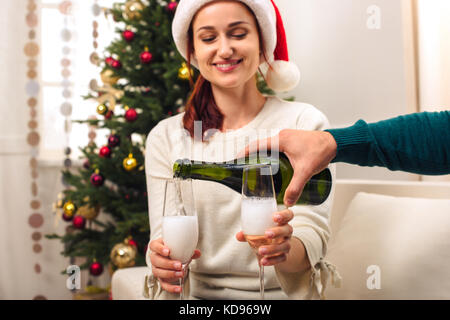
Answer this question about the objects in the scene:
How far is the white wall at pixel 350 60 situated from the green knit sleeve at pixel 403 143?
705 mm

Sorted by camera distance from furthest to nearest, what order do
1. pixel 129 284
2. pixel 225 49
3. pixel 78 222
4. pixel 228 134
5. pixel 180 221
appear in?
pixel 78 222 < pixel 129 284 < pixel 228 134 < pixel 225 49 < pixel 180 221

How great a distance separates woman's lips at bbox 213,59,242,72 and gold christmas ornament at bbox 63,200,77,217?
99cm

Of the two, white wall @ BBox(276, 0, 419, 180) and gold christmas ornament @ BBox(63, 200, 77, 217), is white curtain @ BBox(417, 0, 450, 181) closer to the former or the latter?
white wall @ BBox(276, 0, 419, 180)

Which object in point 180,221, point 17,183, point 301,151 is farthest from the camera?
point 17,183

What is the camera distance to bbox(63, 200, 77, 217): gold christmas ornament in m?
1.66

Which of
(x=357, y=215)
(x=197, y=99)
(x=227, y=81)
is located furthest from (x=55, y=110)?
(x=357, y=215)

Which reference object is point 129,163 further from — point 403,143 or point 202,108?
point 403,143

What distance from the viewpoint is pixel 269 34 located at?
3.26ft

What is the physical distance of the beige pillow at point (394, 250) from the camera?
33.6 inches

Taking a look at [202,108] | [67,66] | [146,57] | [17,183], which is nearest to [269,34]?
[202,108]

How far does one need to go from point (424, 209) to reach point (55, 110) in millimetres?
1787

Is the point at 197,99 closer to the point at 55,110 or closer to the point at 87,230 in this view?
the point at 87,230

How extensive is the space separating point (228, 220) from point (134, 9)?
101 centimetres

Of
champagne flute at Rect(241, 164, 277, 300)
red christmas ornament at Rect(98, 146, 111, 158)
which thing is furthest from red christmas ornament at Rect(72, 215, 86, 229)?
champagne flute at Rect(241, 164, 277, 300)
